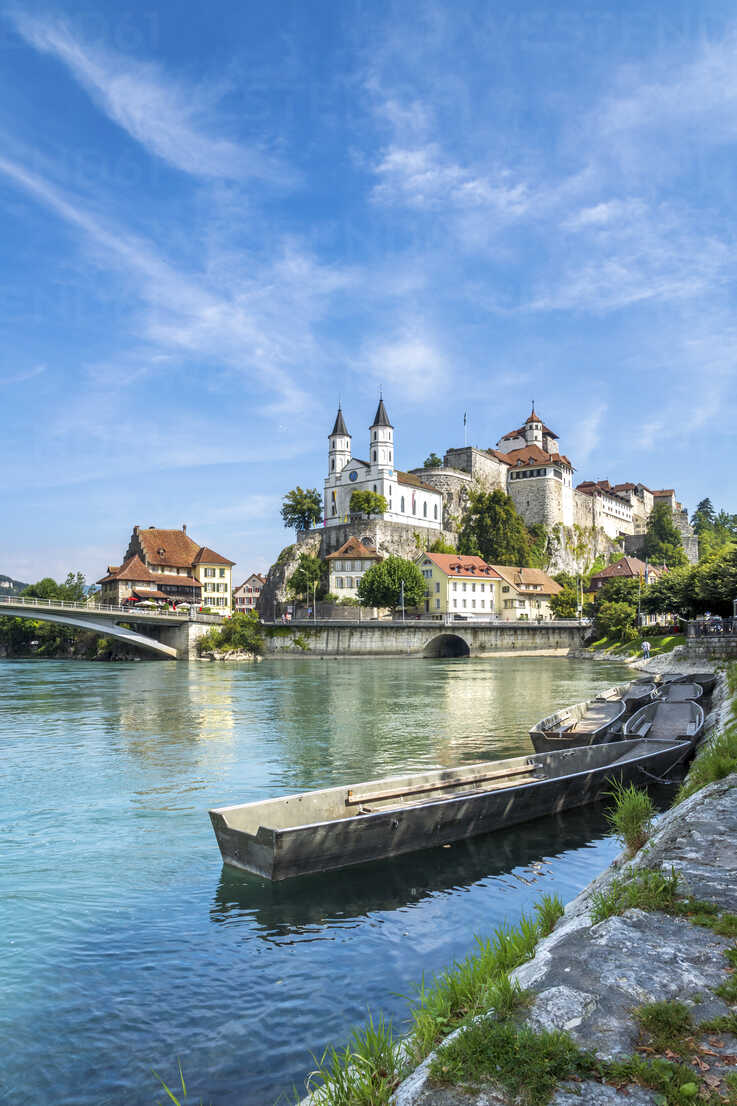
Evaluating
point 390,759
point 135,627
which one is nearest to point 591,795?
point 390,759

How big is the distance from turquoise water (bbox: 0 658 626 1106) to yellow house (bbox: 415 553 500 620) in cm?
6947

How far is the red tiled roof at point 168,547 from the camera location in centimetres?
9669

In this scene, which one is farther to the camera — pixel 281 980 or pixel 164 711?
pixel 164 711

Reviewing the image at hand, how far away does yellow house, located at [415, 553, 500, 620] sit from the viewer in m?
92.2

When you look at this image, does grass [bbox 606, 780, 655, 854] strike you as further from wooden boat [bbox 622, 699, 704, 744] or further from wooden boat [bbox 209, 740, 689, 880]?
wooden boat [bbox 622, 699, 704, 744]

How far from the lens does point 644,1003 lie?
4570 mm

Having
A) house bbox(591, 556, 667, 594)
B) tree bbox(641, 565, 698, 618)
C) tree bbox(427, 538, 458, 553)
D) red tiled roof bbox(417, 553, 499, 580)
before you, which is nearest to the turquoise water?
tree bbox(641, 565, 698, 618)

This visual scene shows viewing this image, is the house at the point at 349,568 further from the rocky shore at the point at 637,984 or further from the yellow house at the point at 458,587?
the rocky shore at the point at 637,984

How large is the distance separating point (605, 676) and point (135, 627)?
53.6m

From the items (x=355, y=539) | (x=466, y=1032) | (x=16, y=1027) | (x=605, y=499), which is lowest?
(x=16, y=1027)

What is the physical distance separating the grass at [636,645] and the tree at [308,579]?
120 ft

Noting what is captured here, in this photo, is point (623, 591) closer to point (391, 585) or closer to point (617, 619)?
point (617, 619)

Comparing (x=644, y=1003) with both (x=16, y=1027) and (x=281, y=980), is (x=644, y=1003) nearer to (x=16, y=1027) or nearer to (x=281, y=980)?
(x=281, y=980)

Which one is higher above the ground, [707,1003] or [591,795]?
[707,1003]
